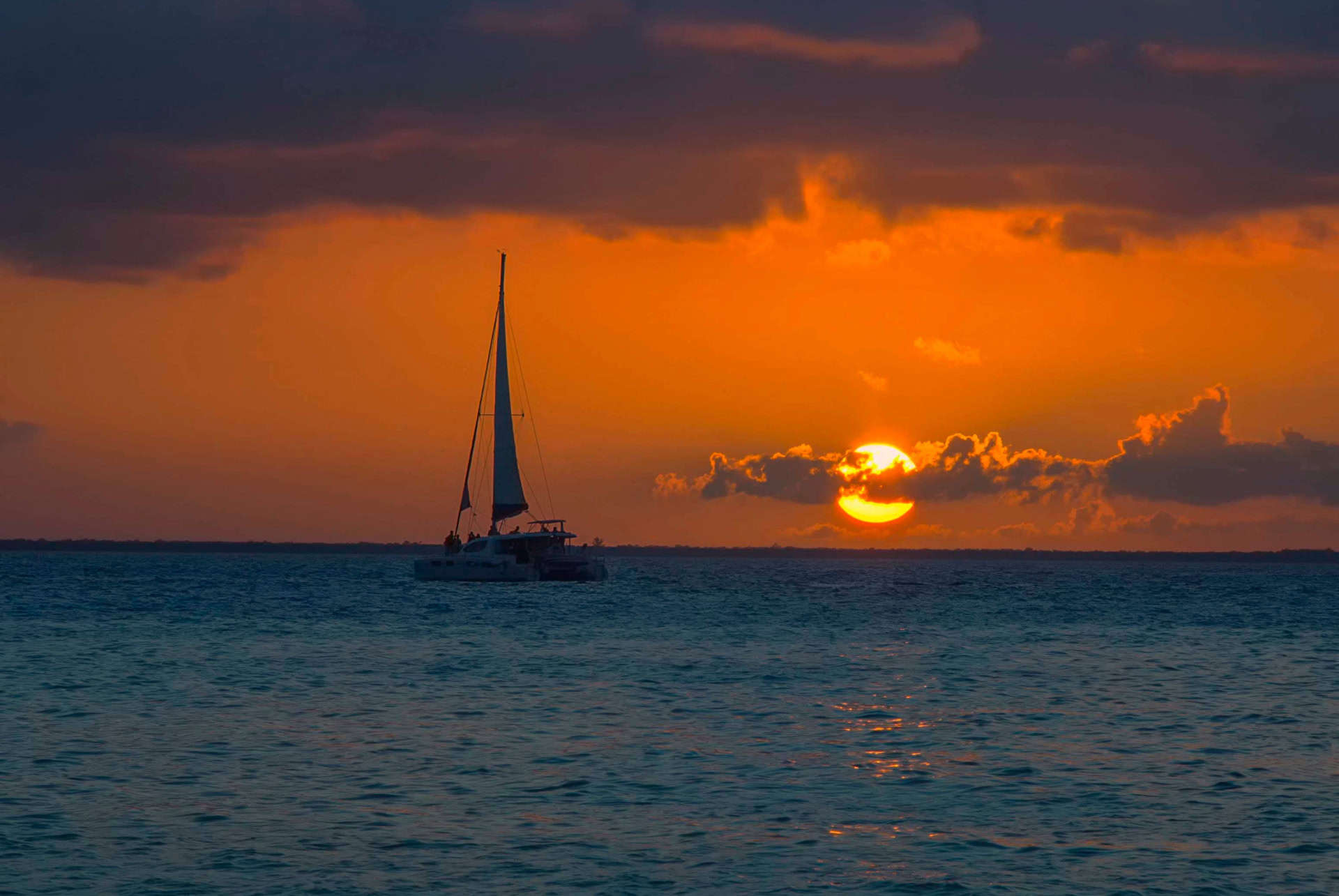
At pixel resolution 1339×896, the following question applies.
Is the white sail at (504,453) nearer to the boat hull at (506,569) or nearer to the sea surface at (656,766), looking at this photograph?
the boat hull at (506,569)

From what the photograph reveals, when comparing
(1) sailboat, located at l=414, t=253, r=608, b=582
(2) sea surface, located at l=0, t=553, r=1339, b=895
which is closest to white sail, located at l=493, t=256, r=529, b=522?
(1) sailboat, located at l=414, t=253, r=608, b=582

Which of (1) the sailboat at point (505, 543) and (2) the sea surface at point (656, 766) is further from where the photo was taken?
(1) the sailboat at point (505, 543)

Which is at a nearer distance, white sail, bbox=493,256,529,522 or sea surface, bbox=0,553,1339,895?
sea surface, bbox=0,553,1339,895

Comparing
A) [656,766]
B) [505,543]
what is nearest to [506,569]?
[505,543]

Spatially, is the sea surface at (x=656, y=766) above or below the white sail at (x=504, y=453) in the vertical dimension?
below

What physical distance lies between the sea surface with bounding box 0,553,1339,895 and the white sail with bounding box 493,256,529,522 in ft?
171

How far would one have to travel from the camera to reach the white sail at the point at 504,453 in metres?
123

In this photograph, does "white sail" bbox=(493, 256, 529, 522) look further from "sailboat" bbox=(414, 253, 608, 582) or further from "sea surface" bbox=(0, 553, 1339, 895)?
"sea surface" bbox=(0, 553, 1339, 895)

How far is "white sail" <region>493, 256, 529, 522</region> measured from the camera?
4860 inches

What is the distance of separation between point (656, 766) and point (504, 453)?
9255cm

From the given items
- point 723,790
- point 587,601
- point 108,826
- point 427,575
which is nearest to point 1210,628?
point 587,601

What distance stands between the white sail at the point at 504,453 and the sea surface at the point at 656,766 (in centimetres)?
5201

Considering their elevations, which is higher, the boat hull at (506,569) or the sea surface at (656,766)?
the boat hull at (506,569)

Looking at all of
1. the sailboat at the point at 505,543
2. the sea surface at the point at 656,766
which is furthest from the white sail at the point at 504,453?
the sea surface at the point at 656,766
